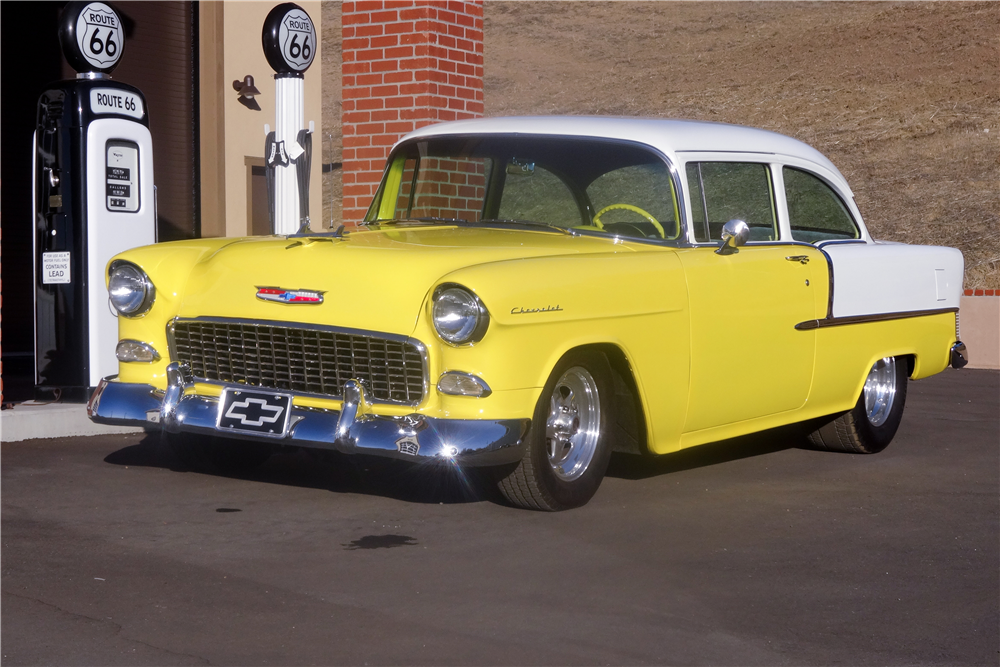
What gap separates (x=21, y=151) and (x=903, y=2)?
3481 cm

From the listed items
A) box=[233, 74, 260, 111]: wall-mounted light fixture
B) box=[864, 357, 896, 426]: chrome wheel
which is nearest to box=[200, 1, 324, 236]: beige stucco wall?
Answer: box=[233, 74, 260, 111]: wall-mounted light fixture

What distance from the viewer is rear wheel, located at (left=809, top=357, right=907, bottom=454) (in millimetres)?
7465

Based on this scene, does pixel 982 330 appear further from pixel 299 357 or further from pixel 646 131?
pixel 299 357

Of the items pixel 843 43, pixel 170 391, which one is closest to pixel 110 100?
pixel 170 391

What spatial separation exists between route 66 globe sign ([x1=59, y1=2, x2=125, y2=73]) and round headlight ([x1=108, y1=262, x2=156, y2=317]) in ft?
8.72

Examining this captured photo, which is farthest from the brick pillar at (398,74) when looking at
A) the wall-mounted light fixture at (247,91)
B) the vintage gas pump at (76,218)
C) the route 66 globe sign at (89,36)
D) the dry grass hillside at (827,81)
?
the dry grass hillside at (827,81)

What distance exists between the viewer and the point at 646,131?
6320mm

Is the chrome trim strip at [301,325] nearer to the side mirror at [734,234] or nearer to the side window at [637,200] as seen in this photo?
the side window at [637,200]

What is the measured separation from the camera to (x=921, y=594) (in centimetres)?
452

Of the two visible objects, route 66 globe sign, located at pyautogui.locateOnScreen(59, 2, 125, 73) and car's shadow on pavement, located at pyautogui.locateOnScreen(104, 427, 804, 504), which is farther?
route 66 globe sign, located at pyautogui.locateOnScreen(59, 2, 125, 73)

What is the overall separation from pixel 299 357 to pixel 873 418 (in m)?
3.71

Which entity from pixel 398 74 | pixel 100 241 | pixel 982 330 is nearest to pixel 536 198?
pixel 398 74

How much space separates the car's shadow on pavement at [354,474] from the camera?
588 centimetres

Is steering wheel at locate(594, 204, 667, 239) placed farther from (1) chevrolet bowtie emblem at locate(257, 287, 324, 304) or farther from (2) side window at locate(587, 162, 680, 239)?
(1) chevrolet bowtie emblem at locate(257, 287, 324, 304)
